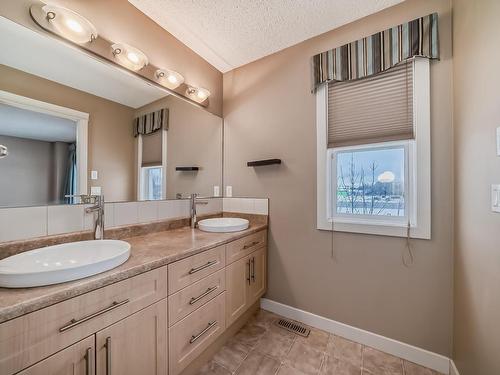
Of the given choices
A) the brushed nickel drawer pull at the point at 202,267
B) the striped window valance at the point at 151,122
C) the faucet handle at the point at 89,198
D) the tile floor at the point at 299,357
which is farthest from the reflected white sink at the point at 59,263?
the tile floor at the point at 299,357

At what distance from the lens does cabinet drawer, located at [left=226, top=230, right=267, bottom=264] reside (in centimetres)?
149

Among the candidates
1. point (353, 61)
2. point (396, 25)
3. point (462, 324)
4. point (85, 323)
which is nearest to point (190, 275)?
point (85, 323)

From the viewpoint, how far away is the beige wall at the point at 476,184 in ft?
2.86

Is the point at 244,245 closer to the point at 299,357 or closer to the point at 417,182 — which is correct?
the point at 299,357

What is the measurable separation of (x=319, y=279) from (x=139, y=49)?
2.31 metres

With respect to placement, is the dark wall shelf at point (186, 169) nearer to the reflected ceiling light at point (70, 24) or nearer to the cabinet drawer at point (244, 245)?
the cabinet drawer at point (244, 245)

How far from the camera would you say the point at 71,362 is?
0.73m

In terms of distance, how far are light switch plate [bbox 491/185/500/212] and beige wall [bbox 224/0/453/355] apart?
0.48 m

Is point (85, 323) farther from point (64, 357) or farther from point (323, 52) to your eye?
point (323, 52)

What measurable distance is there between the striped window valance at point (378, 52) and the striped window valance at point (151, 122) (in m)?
1.30

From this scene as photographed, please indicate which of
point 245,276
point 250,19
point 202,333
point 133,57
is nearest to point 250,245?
point 245,276

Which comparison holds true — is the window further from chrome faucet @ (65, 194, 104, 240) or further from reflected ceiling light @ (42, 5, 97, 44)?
reflected ceiling light @ (42, 5, 97, 44)

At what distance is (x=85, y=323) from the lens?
0.76 meters

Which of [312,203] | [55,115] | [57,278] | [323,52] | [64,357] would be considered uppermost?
[323,52]
